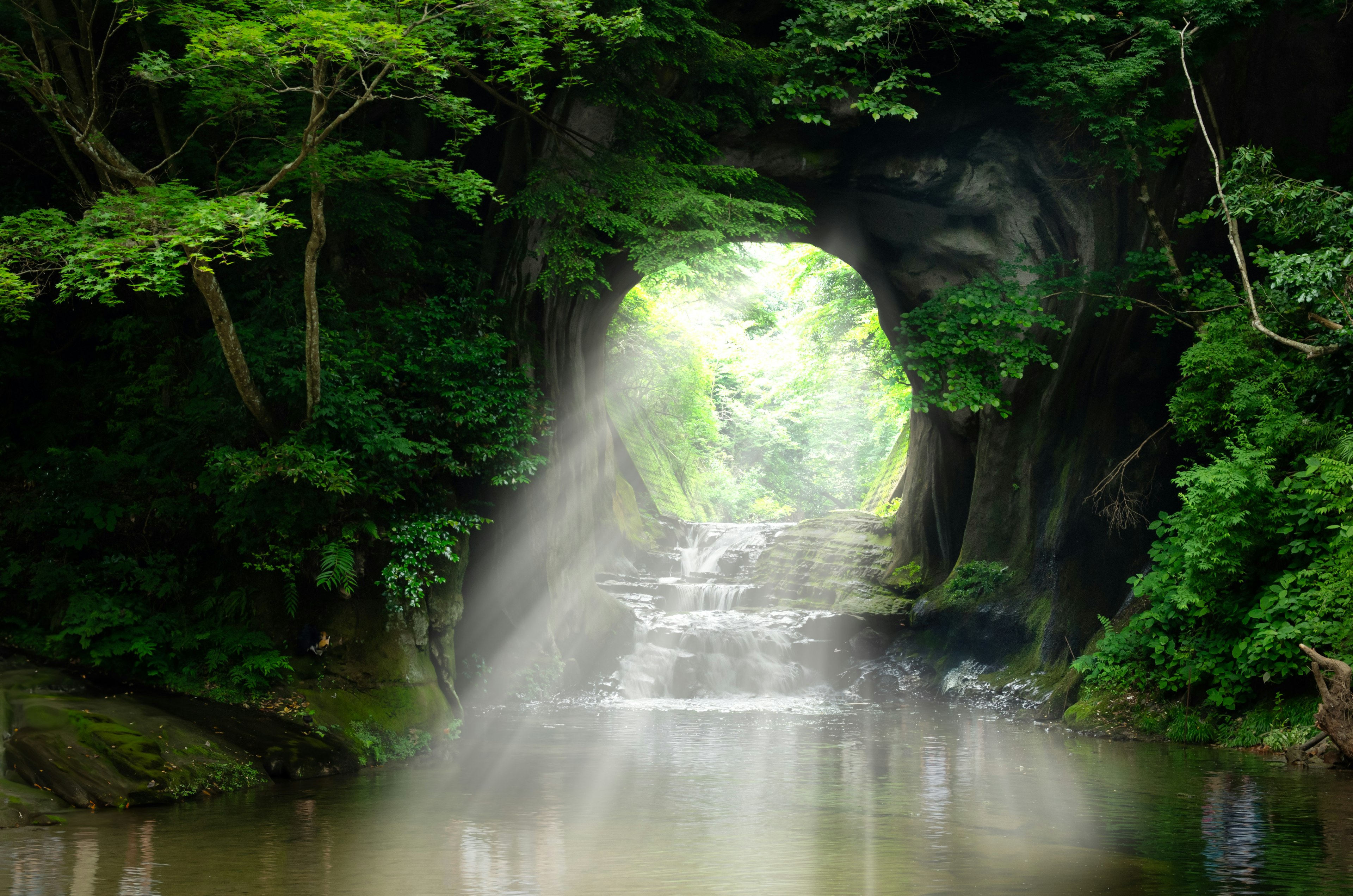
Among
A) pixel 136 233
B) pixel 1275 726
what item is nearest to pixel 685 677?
pixel 1275 726

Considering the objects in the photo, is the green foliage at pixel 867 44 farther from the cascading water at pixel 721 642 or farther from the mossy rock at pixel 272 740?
the mossy rock at pixel 272 740

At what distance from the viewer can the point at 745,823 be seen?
736cm

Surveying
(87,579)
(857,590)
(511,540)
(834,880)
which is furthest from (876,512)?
(834,880)

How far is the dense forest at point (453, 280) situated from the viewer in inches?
375

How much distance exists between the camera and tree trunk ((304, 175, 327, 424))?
9680mm

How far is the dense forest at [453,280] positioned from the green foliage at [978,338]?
6cm

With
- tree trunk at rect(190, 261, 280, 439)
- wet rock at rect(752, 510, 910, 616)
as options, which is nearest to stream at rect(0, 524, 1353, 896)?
tree trunk at rect(190, 261, 280, 439)

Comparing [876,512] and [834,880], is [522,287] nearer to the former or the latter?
[834,880]

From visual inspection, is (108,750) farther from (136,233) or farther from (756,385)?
(756,385)

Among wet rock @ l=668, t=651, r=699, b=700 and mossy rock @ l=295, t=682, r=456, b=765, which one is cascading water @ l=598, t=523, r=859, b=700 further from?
mossy rock @ l=295, t=682, r=456, b=765

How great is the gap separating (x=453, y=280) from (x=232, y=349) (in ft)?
13.8

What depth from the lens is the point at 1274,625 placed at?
1029 cm

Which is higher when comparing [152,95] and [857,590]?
[152,95]

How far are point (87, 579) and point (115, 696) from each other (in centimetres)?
201
